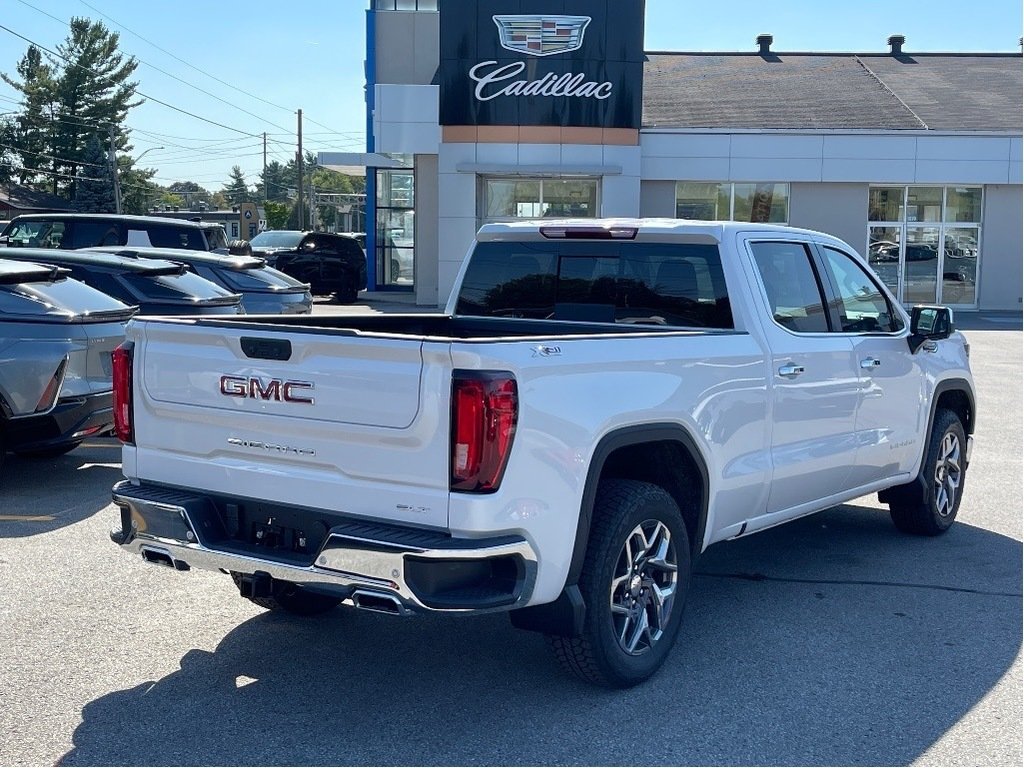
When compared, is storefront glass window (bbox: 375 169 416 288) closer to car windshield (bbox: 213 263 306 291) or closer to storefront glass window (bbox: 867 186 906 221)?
storefront glass window (bbox: 867 186 906 221)

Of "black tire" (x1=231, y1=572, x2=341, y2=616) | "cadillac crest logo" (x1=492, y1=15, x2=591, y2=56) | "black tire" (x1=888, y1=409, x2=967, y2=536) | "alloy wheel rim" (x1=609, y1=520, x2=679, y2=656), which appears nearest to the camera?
"alloy wheel rim" (x1=609, y1=520, x2=679, y2=656)

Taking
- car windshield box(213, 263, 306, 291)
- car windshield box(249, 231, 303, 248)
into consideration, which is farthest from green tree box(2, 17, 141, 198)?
car windshield box(213, 263, 306, 291)

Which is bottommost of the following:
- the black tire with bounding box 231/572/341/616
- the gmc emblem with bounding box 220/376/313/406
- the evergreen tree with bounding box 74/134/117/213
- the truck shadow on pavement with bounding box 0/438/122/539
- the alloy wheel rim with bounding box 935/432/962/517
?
the truck shadow on pavement with bounding box 0/438/122/539

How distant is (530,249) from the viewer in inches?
249

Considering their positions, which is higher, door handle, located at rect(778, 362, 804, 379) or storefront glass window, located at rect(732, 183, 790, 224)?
storefront glass window, located at rect(732, 183, 790, 224)

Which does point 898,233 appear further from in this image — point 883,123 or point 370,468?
point 370,468

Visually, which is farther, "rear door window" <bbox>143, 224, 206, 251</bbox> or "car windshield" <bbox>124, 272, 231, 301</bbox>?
"rear door window" <bbox>143, 224, 206, 251</bbox>

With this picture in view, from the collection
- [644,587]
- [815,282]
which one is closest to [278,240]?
[815,282]

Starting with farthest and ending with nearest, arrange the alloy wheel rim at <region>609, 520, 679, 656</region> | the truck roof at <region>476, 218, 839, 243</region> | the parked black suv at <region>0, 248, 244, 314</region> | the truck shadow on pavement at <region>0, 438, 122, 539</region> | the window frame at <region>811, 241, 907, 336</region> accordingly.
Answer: the parked black suv at <region>0, 248, 244, 314</region> → the truck shadow on pavement at <region>0, 438, 122, 539</region> → the window frame at <region>811, 241, 907, 336</region> → the truck roof at <region>476, 218, 839, 243</region> → the alloy wheel rim at <region>609, 520, 679, 656</region>

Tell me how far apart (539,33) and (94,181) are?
56863 mm

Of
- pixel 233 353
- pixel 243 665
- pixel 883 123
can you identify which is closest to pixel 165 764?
pixel 243 665

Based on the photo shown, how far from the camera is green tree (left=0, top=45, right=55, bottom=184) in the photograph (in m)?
74.5

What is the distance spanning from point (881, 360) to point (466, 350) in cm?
344

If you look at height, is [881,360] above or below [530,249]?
below
